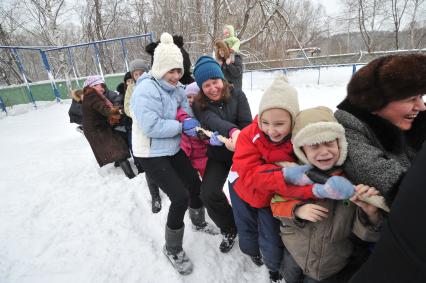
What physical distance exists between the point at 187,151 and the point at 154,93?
0.59 metres

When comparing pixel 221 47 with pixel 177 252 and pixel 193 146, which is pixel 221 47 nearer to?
pixel 193 146

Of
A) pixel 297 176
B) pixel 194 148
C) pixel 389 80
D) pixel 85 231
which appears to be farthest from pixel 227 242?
pixel 389 80

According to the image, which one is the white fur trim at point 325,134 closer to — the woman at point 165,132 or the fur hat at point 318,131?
the fur hat at point 318,131

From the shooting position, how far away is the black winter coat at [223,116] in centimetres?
206

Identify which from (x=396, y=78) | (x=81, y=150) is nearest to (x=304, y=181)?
(x=396, y=78)

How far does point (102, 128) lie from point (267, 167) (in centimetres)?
303

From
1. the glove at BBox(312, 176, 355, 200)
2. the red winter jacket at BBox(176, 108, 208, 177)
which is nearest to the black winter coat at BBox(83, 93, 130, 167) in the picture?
the red winter jacket at BBox(176, 108, 208, 177)

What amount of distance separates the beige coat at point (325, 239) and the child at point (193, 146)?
111 cm

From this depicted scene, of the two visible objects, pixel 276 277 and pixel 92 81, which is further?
pixel 92 81

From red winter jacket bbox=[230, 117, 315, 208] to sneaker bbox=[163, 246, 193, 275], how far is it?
2.77ft

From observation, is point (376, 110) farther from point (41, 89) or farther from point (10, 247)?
point (41, 89)

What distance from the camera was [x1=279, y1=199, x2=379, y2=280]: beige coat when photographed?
1.34 m

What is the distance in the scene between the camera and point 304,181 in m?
1.32

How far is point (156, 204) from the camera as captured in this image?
2.94 metres
